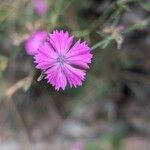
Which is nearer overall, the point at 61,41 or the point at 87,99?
the point at 61,41

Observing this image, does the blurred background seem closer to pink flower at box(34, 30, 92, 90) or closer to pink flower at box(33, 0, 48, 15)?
pink flower at box(33, 0, 48, 15)

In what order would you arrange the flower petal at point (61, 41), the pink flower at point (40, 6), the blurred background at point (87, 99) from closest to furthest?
the flower petal at point (61, 41) → the pink flower at point (40, 6) → the blurred background at point (87, 99)

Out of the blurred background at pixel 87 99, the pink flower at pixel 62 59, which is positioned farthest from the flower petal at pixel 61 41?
the blurred background at pixel 87 99

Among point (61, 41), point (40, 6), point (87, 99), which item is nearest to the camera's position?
point (61, 41)

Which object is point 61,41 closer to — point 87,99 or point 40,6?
point 40,6

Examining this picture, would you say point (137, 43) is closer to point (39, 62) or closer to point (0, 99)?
point (0, 99)

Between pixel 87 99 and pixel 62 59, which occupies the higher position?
pixel 87 99

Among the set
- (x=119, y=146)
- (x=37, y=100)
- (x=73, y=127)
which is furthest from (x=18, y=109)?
(x=119, y=146)

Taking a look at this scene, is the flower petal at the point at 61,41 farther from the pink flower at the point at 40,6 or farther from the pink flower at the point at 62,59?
the pink flower at the point at 40,6

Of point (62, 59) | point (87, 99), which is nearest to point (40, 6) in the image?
point (87, 99)
